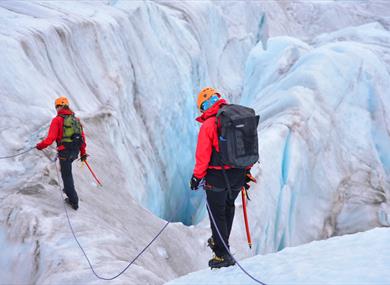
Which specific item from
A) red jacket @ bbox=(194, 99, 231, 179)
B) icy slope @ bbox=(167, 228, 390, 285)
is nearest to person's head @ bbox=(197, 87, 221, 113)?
red jacket @ bbox=(194, 99, 231, 179)

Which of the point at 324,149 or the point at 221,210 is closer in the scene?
the point at 221,210

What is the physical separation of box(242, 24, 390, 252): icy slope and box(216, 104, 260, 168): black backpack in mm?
6373

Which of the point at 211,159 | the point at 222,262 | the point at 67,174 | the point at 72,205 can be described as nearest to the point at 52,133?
the point at 67,174

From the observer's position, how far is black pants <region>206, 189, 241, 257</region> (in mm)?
3707

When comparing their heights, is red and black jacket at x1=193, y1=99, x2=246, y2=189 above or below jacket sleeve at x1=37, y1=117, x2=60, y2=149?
above

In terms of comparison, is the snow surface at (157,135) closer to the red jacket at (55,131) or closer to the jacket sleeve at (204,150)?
the red jacket at (55,131)

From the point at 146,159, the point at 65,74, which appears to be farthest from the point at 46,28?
the point at 146,159

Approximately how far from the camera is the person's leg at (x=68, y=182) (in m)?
5.29

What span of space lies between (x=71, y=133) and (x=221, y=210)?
253 centimetres

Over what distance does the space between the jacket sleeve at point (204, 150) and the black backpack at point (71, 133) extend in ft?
7.86

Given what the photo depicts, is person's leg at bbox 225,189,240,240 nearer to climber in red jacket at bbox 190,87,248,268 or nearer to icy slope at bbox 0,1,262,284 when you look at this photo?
climber in red jacket at bbox 190,87,248,268

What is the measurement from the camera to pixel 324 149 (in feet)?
42.2

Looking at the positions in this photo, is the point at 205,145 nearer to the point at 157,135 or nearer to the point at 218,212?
the point at 218,212

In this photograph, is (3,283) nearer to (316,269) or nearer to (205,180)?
(205,180)
